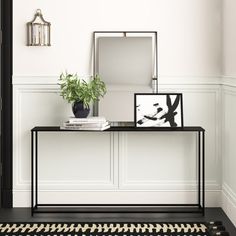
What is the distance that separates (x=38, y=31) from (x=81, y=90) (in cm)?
62

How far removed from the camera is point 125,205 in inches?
191

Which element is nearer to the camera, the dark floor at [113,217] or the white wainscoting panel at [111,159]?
the dark floor at [113,217]

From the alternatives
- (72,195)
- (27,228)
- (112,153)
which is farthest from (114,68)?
(27,228)

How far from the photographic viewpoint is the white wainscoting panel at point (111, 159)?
4.93 m

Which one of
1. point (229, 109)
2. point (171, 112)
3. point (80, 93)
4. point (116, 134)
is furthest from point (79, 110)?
point (229, 109)

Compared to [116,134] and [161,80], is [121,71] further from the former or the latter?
[116,134]

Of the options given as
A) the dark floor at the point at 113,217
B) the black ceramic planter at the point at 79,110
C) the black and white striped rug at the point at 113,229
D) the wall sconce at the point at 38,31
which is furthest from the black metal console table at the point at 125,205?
the wall sconce at the point at 38,31

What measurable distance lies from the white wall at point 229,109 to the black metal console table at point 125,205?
0.61ft

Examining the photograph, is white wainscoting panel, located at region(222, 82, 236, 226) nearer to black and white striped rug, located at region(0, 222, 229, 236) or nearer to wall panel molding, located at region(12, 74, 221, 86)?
wall panel molding, located at region(12, 74, 221, 86)

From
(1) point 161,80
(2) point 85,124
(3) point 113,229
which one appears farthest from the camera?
(1) point 161,80

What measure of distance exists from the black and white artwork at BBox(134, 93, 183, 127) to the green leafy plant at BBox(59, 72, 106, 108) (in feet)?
1.01

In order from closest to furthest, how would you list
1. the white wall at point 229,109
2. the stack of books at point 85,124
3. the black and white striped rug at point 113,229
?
the black and white striped rug at point 113,229, the white wall at point 229,109, the stack of books at point 85,124

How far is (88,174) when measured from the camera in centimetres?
495

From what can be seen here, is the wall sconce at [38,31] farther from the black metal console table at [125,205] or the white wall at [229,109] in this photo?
the white wall at [229,109]
